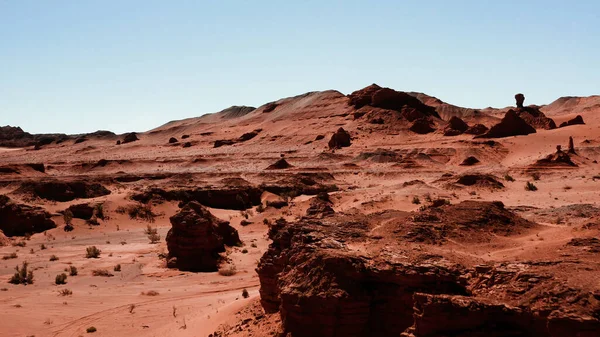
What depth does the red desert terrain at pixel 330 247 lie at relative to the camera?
7484mm

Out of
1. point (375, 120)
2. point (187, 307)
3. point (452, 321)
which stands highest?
point (375, 120)

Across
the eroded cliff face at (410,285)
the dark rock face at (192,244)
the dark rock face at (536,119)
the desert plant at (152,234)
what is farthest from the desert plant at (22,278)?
the dark rock face at (536,119)

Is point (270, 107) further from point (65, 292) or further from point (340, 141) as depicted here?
point (65, 292)

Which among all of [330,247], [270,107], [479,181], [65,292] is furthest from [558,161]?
[270,107]

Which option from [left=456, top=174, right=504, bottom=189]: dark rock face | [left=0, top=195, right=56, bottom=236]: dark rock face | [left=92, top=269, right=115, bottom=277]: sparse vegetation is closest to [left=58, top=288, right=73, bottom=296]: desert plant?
[left=92, top=269, right=115, bottom=277]: sparse vegetation

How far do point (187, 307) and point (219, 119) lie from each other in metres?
104

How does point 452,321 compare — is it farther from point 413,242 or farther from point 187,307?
point 187,307

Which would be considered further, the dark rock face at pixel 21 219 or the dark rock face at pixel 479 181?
the dark rock face at pixel 479 181

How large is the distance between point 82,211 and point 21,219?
118 inches

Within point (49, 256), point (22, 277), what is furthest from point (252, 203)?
point (22, 277)

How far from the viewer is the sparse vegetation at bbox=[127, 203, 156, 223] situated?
31.3 m

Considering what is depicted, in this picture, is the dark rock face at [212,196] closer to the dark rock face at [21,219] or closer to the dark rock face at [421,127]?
the dark rock face at [21,219]

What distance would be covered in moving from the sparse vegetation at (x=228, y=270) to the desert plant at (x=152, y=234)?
683 centimetres

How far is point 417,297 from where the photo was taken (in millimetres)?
7391
